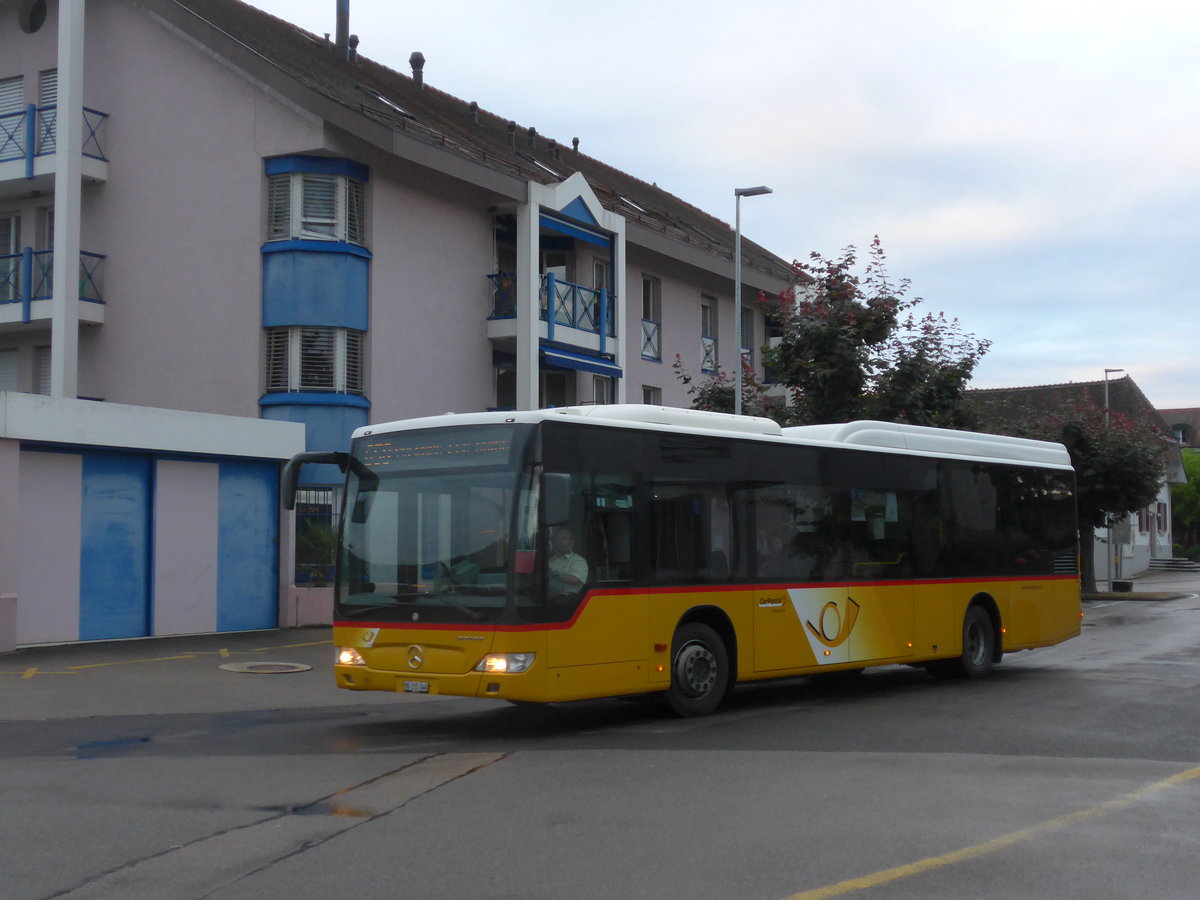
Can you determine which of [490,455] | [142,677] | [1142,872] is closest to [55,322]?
[142,677]

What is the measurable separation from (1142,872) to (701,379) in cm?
3168

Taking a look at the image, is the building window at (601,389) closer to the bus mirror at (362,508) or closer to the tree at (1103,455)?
the tree at (1103,455)

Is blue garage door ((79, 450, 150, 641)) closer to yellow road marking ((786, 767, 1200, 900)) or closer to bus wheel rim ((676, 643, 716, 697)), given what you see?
bus wheel rim ((676, 643, 716, 697))

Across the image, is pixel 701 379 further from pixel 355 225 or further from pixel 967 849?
pixel 967 849

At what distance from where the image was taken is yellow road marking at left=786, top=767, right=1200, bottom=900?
620 centimetres

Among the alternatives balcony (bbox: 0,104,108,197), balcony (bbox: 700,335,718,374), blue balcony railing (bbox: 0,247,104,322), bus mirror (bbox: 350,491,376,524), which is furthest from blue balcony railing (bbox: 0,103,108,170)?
balcony (bbox: 700,335,718,374)

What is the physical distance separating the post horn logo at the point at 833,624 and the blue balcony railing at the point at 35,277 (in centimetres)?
1814

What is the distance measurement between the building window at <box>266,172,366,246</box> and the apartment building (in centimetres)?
4

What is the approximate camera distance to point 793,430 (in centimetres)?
1534

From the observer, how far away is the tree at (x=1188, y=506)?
263ft

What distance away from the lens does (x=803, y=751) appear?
1047cm

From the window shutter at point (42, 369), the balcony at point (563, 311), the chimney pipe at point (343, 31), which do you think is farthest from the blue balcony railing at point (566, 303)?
the window shutter at point (42, 369)

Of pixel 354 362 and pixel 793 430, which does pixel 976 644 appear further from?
pixel 354 362

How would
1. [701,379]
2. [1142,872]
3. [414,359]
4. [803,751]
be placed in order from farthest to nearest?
[701,379] < [414,359] < [803,751] < [1142,872]
